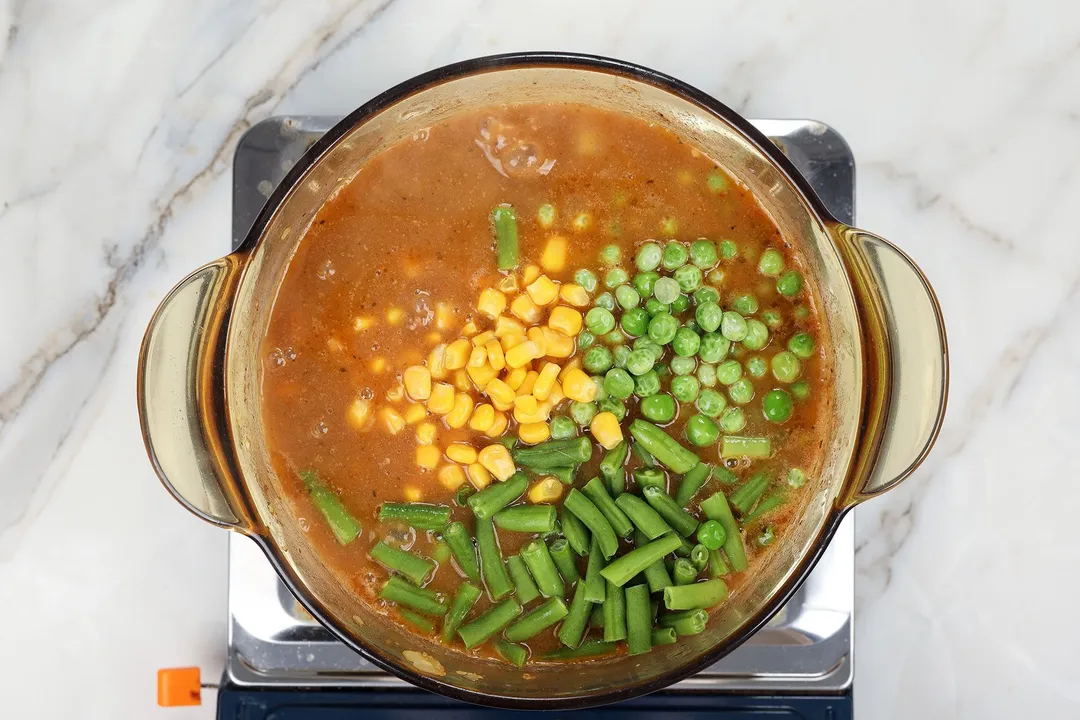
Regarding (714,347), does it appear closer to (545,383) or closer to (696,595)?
(545,383)

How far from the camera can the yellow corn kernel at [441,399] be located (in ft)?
6.74

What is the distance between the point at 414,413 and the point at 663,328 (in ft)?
2.03

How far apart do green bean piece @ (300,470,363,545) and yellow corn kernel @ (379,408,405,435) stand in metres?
0.20

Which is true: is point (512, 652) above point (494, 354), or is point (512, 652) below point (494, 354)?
below

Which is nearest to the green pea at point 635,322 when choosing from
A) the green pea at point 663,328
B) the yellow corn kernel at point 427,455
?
the green pea at point 663,328

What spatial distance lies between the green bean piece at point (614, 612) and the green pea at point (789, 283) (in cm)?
80

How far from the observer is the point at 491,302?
2.05 metres

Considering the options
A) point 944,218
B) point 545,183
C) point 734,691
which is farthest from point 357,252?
point 944,218

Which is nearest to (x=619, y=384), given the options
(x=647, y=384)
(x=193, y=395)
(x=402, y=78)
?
(x=647, y=384)

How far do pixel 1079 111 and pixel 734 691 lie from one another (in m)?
1.87

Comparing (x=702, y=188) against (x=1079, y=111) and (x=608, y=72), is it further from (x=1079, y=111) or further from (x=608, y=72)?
(x=1079, y=111)

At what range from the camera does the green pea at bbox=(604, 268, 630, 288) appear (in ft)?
6.83

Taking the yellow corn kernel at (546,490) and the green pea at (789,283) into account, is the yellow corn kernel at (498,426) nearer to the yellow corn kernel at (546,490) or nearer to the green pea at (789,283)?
the yellow corn kernel at (546,490)

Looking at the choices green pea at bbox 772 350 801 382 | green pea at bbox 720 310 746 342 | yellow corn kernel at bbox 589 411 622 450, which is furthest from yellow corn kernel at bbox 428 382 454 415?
green pea at bbox 772 350 801 382
